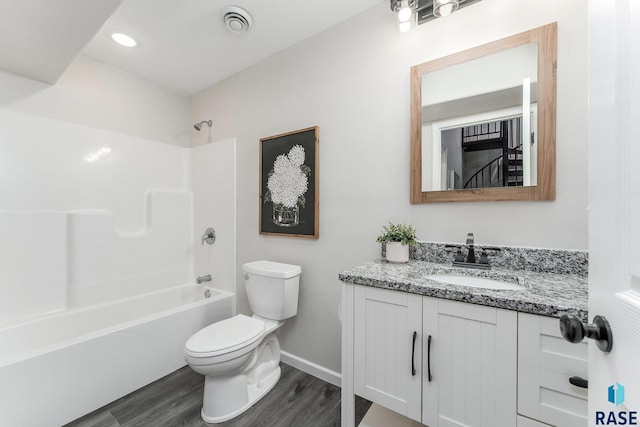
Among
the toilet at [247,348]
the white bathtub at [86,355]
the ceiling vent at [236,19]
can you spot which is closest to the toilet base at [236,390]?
the toilet at [247,348]

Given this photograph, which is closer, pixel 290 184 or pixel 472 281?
pixel 472 281

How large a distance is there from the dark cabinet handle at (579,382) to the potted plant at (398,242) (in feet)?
2.38

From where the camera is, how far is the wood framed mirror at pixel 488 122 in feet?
3.87

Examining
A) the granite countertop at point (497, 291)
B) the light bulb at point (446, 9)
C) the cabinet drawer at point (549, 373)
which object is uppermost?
the light bulb at point (446, 9)

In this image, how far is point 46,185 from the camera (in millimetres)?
1897

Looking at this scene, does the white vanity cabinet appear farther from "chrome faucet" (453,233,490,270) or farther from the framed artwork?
the framed artwork

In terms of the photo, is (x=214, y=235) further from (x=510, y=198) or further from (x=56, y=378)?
(x=510, y=198)

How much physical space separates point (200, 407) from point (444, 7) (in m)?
2.62

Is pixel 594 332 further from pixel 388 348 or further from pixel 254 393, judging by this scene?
pixel 254 393

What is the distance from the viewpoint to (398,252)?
4.54ft

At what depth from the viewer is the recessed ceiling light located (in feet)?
6.14

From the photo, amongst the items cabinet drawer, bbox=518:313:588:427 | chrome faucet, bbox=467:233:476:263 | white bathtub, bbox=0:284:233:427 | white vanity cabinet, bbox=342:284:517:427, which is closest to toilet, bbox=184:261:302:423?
white bathtub, bbox=0:284:233:427

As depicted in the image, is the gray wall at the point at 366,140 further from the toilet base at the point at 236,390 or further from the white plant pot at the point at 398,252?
the toilet base at the point at 236,390

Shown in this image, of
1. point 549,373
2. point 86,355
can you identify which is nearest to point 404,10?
point 549,373
